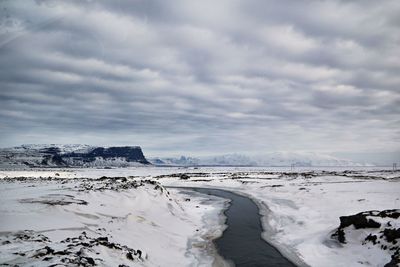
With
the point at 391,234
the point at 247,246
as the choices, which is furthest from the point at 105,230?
the point at 391,234

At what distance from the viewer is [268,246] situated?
17.5m

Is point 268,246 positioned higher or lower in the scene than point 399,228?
lower

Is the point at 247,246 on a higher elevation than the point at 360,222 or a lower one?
lower

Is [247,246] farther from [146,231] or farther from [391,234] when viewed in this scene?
[391,234]

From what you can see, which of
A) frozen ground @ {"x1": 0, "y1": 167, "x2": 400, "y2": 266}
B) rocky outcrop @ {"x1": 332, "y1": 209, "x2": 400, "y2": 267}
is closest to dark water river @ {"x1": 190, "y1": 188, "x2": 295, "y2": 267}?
frozen ground @ {"x1": 0, "y1": 167, "x2": 400, "y2": 266}

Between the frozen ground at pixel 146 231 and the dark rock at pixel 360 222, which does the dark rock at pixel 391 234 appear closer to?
the frozen ground at pixel 146 231

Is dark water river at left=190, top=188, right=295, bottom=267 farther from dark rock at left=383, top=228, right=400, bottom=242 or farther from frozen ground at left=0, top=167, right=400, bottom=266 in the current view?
dark rock at left=383, top=228, right=400, bottom=242

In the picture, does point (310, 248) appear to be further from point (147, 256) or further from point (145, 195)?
point (145, 195)

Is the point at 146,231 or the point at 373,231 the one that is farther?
the point at 146,231

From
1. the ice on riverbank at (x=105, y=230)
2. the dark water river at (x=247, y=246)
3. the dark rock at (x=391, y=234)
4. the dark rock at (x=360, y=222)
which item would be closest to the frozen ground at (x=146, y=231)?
the ice on riverbank at (x=105, y=230)

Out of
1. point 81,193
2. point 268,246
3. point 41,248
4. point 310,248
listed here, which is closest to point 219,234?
point 268,246

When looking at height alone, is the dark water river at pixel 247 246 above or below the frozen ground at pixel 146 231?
below

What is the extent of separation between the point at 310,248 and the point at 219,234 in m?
5.99

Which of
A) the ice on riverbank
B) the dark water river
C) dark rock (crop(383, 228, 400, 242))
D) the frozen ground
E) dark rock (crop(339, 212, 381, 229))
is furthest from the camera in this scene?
dark rock (crop(339, 212, 381, 229))
